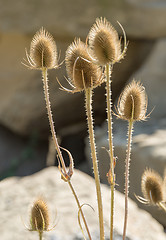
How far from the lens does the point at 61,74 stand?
3855mm

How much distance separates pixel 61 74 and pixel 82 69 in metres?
2.94

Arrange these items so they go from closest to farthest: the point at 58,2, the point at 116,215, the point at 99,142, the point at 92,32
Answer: the point at 92,32 → the point at 116,215 → the point at 99,142 → the point at 58,2

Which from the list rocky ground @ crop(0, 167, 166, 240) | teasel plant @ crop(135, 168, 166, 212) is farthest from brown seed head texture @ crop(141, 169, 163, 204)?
rocky ground @ crop(0, 167, 166, 240)

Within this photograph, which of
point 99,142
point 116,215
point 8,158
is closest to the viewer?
point 116,215

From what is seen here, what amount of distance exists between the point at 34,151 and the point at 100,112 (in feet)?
2.49

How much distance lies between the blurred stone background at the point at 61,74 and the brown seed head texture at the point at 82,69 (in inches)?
80.9

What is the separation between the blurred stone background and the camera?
11.6 feet

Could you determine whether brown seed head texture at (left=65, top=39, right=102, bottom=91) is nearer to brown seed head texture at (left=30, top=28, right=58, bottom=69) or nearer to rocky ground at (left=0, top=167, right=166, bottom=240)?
brown seed head texture at (left=30, top=28, right=58, bottom=69)

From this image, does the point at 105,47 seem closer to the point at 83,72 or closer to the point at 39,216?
the point at 83,72

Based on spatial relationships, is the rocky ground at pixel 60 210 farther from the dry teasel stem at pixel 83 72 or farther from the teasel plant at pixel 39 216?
the dry teasel stem at pixel 83 72

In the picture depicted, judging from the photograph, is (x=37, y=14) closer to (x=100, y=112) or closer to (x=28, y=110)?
(x=28, y=110)

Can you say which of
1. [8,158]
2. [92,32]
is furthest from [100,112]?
[92,32]

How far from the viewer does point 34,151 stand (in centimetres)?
430

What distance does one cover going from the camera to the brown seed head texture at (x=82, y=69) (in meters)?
0.94
